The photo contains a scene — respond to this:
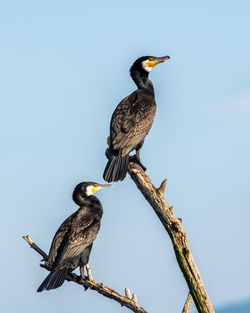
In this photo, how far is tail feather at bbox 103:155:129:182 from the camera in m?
10.6

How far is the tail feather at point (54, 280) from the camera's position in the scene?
32.1 ft

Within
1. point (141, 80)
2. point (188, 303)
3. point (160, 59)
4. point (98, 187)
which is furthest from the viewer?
point (160, 59)

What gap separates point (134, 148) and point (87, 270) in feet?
6.33

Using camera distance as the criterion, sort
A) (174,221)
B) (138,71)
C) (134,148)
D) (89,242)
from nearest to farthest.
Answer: (174,221) < (89,242) < (134,148) < (138,71)

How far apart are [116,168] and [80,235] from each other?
3.25 feet

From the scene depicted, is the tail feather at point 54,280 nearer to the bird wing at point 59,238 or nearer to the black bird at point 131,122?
the bird wing at point 59,238

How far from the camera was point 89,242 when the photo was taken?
10.5 m

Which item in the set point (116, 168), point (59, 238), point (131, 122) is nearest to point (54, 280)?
point (59, 238)

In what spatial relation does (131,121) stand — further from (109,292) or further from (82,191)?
(109,292)

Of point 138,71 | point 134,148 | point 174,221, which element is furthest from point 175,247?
point 138,71

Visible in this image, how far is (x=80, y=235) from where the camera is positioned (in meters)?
10.3

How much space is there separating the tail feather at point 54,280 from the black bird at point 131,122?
1.42 m

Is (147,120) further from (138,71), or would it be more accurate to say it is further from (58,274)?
(58,274)

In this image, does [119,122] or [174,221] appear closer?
[174,221]
